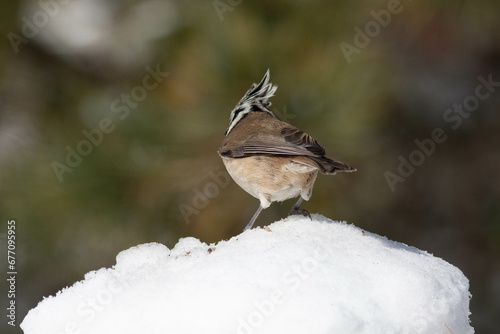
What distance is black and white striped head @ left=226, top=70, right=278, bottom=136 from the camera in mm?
1677

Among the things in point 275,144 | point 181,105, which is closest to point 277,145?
point 275,144

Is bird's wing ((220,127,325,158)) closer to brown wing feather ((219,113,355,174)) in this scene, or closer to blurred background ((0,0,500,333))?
brown wing feather ((219,113,355,174))

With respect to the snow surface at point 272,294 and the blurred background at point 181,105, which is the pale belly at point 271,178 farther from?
the snow surface at point 272,294

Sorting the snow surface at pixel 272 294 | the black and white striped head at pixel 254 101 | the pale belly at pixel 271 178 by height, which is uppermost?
the black and white striped head at pixel 254 101

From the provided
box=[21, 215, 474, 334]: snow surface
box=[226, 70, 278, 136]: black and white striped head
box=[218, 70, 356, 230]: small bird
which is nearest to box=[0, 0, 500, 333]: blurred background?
box=[226, 70, 278, 136]: black and white striped head

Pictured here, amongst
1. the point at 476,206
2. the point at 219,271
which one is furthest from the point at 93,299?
the point at 476,206

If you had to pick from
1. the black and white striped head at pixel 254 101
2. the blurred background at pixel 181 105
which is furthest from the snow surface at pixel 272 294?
the blurred background at pixel 181 105

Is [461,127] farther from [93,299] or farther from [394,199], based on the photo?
[93,299]

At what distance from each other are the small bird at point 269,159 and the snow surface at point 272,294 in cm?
47

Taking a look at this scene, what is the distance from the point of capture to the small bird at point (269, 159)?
154 centimetres

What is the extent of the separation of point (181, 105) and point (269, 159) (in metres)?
0.48

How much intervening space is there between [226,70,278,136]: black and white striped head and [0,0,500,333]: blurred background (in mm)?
133

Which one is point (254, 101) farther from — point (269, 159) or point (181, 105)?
point (181, 105)

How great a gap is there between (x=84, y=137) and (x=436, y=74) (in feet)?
4.37
